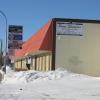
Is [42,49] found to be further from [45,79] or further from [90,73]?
[45,79]

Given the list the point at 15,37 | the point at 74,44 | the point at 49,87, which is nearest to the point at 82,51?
the point at 74,44

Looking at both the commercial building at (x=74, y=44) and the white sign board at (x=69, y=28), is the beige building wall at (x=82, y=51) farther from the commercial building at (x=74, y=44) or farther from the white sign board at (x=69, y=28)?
the white sign board at (x=69, y=28)

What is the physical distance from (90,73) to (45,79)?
10.3m

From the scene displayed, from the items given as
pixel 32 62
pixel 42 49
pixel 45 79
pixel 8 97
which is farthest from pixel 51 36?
pixel 8 97

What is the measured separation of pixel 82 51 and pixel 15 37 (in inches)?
249

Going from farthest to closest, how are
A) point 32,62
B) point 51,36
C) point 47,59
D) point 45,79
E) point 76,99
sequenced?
point 32,62 < point 47,59 < point 51,36 < point 45,79 < point 76,99

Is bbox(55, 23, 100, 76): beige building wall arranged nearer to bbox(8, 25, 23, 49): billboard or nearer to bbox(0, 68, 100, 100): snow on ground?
bbox(8, 25, 23, 49): billboard

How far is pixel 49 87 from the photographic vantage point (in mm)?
24922

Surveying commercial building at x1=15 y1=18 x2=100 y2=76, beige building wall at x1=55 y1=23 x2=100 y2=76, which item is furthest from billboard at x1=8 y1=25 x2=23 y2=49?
beige building wall at x1=55 y1=23 x2=100 y2=76

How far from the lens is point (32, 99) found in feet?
60.3

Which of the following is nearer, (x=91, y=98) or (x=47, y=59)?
(x=91, y=98)

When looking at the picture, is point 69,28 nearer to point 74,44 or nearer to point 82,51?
point 74,44

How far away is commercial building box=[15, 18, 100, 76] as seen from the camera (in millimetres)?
40750

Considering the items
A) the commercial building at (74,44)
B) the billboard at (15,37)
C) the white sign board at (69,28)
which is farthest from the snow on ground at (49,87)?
the billboard at (15,37)
